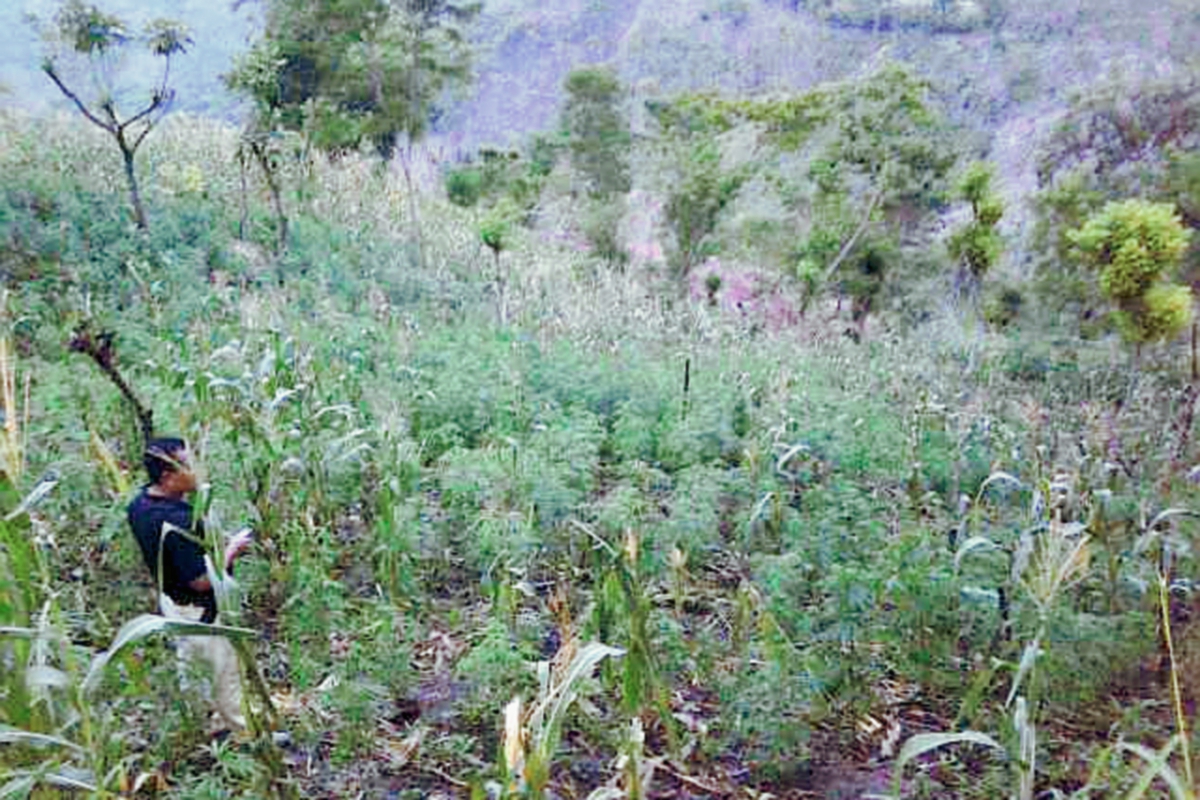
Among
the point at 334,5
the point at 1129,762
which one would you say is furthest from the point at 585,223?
the point at 1129,762

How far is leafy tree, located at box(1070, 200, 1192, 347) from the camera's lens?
6547mm

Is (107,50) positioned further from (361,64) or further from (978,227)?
(978,227)

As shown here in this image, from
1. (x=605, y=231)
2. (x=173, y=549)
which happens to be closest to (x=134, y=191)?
(x=173, y=549)

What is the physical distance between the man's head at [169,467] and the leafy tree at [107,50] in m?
6.15

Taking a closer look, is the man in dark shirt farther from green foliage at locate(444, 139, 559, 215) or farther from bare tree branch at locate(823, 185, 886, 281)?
green foliage at locate(444, 139, 559, 215)

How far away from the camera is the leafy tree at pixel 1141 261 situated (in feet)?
21.5

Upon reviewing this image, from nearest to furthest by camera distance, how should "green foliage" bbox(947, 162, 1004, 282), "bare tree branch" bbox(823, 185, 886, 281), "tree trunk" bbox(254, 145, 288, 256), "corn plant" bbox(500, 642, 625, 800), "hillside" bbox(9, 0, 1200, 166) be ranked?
1. "corn plant" bbox(500, 642, 625, 800)
2. "tree trunk" bbox(254, 145, 288, 256)
3. "green foliage" bbox(947, 162, 1004, 282)
4. "bare tree branch" bbox(823, 185, 886, 281)
5. "hillside" bbox(9, 0, 1200, 166)

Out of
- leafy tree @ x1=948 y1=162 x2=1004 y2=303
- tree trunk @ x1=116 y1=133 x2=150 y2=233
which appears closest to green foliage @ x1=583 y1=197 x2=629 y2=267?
leafy tree @ x1=948 y1=162 x2=1004 y2=303

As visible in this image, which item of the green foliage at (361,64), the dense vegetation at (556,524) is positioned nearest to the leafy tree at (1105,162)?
the dense vegetation at (556,524)

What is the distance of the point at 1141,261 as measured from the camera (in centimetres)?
658

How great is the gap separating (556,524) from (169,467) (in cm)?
159

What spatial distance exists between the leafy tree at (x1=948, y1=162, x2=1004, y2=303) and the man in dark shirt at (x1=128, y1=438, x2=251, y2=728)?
9.15 meters

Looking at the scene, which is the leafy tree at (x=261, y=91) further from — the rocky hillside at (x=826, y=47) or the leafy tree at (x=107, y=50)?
the rocky hillside at (x=826, y=47)

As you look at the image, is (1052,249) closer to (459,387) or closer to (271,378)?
(459,387)
